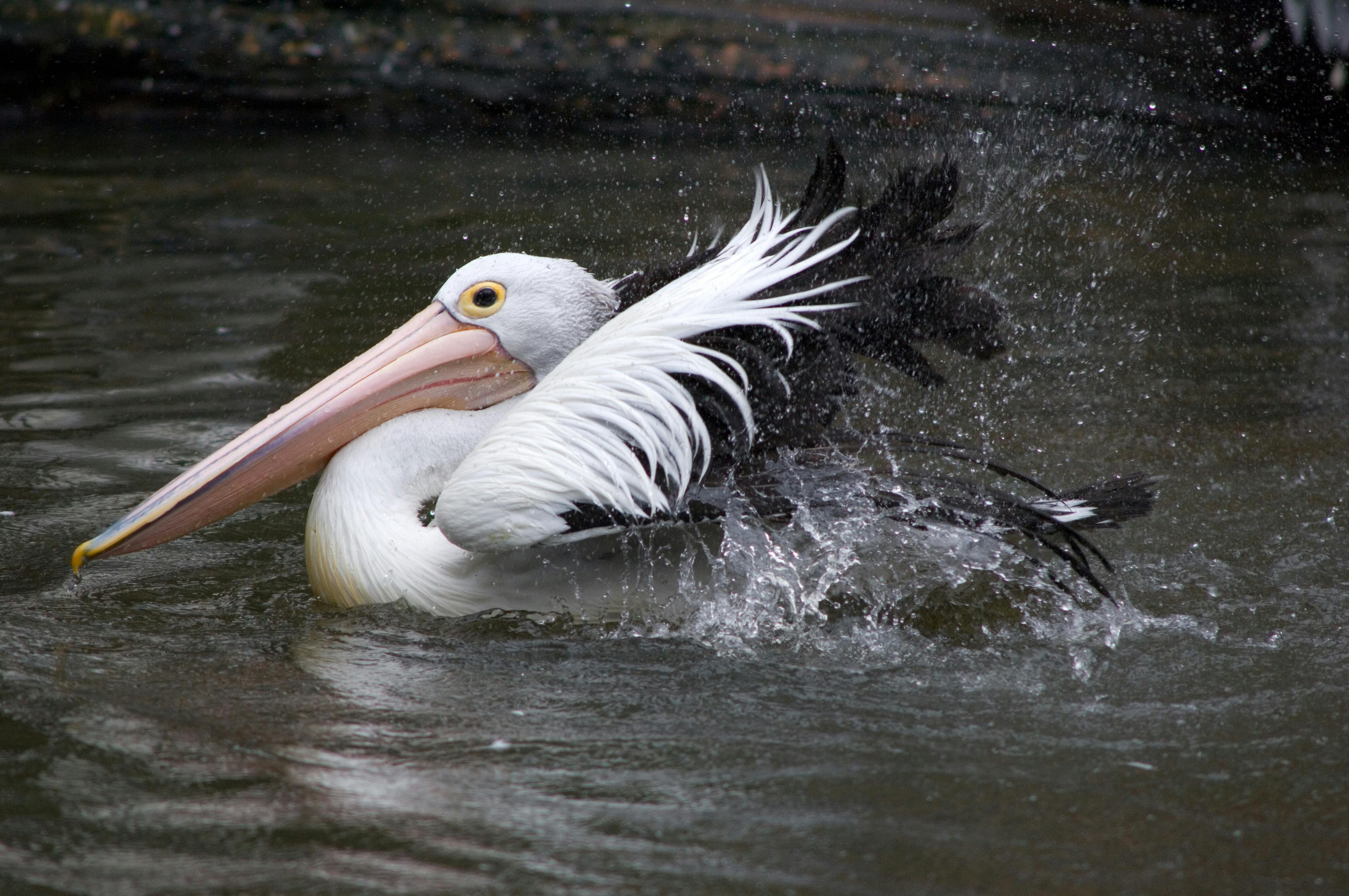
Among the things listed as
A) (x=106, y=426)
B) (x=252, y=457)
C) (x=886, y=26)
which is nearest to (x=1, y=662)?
(x=252, y=457)

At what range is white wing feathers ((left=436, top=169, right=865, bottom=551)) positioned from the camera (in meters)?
3.07

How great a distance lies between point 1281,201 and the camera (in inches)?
290

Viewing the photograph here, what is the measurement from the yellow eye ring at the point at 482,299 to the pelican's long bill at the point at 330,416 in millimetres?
46

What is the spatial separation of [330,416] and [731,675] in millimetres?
1241

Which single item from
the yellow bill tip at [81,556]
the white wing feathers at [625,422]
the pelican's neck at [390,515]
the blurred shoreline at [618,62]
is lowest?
the yellow bill tip at [81,556]

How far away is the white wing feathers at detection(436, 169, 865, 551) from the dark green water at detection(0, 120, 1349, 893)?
30 centimetres

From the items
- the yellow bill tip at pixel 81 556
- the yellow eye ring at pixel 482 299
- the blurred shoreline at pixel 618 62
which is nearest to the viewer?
the yellow bill tip at pixel 81 556

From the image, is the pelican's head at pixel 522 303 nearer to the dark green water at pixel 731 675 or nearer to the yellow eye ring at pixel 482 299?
the yellow eye ring at pixel 482 299

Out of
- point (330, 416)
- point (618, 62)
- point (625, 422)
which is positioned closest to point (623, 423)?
point (625, 422)

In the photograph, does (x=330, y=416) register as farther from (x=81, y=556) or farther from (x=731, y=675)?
(x=731, y=675)

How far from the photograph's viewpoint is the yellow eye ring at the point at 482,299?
361cm

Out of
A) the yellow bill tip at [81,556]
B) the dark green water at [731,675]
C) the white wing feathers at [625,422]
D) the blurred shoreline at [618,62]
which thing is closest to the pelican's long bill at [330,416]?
the yellow bill tip at [81,556]

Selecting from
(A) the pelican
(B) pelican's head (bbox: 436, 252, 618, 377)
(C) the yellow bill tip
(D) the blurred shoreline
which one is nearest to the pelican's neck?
(A) the pelican

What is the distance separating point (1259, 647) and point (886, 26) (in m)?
6.65
